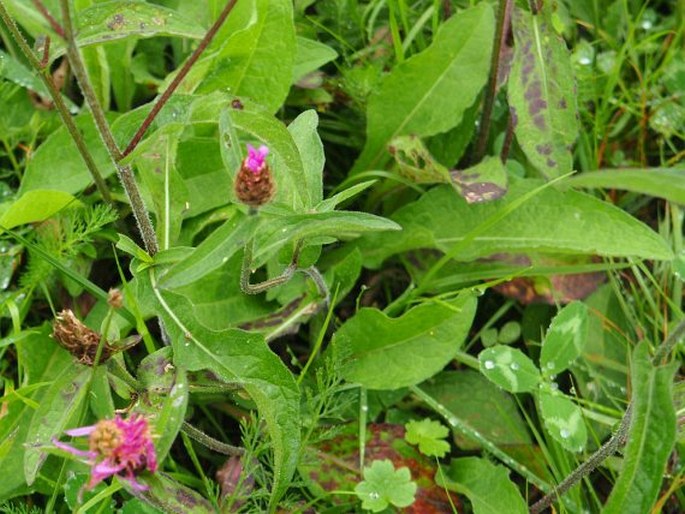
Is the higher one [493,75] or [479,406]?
[493,75]

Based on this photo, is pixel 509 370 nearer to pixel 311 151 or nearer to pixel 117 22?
pixel 311 151

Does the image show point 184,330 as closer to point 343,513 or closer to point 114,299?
point 114,299

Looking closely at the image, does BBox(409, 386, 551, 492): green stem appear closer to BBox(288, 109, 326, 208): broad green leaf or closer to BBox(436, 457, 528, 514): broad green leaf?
BBox(436, 457, 528, 514): broad green leaf

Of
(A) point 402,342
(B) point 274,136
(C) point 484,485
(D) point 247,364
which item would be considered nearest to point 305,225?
(B) point 274,136

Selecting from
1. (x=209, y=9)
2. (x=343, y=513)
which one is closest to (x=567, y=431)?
(x=343, y=513)

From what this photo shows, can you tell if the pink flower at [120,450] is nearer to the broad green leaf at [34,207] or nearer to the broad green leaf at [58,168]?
the broad green leaf at [34,207]
